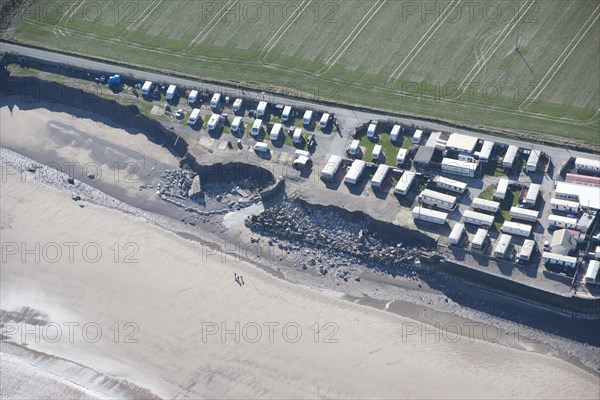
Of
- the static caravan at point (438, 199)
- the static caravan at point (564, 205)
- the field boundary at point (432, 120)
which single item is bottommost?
the static caravan at point (438, 199)

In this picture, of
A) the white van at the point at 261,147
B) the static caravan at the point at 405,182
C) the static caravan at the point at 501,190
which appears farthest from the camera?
the white van at the point at 261,147

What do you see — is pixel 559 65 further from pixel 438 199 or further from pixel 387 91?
pixel 438 199

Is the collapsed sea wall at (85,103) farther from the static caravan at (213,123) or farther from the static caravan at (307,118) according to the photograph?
the static caravan at (307,118)

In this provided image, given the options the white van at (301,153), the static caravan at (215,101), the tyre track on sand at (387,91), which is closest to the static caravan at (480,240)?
the tyre track on sand at (387,91)

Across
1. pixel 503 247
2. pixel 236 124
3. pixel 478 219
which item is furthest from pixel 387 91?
pixel 503 247

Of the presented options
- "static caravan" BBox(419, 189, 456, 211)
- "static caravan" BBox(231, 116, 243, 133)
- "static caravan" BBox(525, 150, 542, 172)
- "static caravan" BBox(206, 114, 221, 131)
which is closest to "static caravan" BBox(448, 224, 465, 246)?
"static caravan" BBox(419, 189, 456, 211)

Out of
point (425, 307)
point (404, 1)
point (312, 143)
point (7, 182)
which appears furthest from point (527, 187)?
point (7, 182)
